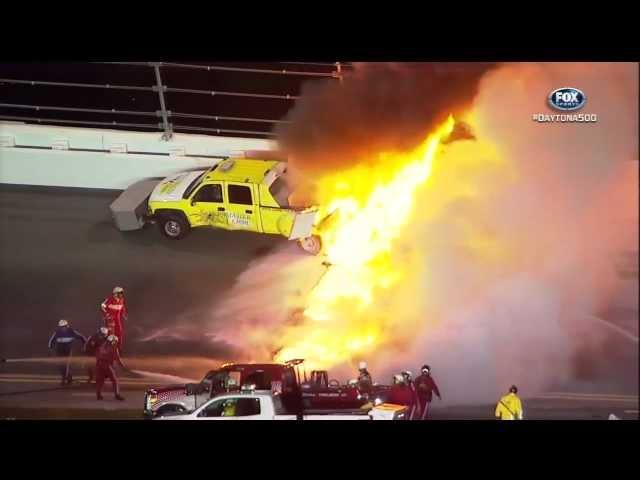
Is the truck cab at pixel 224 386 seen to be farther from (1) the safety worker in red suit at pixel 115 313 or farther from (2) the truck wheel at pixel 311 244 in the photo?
(2) the truck wheel at pixel 311 244

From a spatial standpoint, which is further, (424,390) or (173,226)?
(173,226)

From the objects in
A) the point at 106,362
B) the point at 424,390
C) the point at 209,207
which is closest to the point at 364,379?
the point at 424,390

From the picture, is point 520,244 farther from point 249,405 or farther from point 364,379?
point 249,405

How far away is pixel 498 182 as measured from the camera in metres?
4.20

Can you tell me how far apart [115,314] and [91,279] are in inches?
8.6

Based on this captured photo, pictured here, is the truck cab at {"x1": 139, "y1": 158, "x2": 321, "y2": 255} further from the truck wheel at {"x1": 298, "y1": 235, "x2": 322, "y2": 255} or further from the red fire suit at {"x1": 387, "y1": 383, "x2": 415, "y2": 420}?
the red fire suit at {"x1": 387, "y1": 383, "x2": 415, "y2": 420}

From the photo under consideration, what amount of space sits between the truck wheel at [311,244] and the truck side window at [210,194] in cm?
46

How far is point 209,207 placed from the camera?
14.2 feet

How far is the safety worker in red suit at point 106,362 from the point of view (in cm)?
422

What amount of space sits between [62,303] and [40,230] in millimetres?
376

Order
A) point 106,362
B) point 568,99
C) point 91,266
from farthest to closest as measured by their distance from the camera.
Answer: point 91,266 → point 106,362 → point 568,99

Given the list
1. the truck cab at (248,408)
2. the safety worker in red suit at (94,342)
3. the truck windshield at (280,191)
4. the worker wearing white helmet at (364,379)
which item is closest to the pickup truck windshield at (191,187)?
the truck windshield at (280,191)
